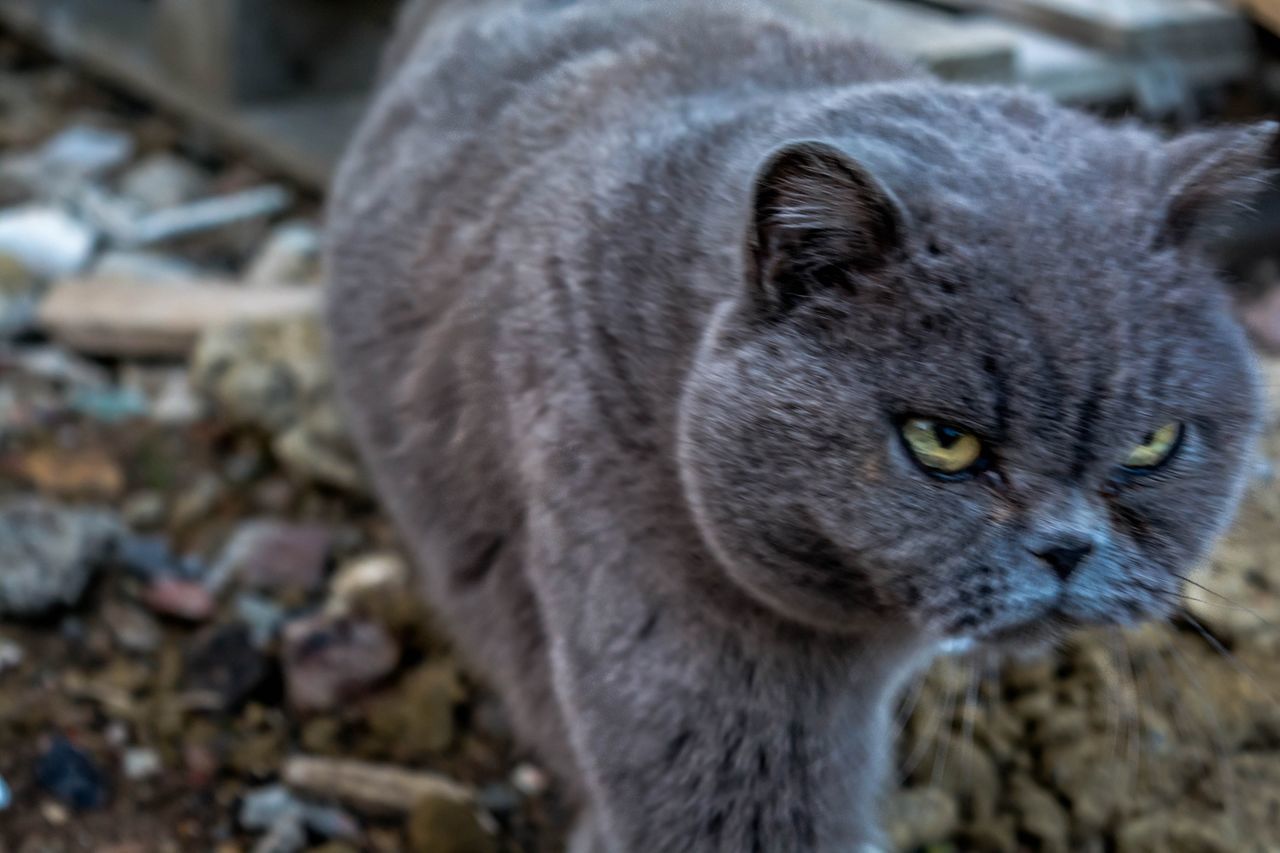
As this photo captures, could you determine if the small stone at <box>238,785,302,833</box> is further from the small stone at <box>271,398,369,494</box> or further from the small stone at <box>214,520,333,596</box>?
the small stone at <box>271,398,369,494</box>

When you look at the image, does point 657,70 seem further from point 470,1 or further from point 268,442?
point 268,442

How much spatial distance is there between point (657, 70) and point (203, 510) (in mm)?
1610

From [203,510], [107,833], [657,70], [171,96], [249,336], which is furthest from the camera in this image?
[171,96]

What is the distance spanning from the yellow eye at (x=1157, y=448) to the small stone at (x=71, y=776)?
1.77 m

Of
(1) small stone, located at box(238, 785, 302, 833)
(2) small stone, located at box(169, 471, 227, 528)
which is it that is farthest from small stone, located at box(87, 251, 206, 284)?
(1) small stone, located at box(238, 785, 302, 833)

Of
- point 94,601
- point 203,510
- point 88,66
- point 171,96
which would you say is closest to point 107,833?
point 94,601

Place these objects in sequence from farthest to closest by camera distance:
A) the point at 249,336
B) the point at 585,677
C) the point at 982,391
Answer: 1. the point at 249,336
2. the point at 585,677
3. the point at 982,391

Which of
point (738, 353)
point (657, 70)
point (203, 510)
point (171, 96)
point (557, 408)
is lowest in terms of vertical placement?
point (203, 510)

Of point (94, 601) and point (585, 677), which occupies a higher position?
point (585, 677)

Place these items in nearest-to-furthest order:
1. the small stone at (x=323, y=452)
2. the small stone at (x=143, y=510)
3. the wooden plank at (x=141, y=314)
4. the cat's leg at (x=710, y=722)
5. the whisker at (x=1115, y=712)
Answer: the cat's leg at (x=710, y=722) → the whisker at (x=1115, y=712) → the small stone at (x=143, y=510) → the small stone at (x=323, y=452) → the wooden plank at (x=141, y=314)

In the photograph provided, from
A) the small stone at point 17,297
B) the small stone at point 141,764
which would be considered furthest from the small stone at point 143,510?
the small stone at point 17,297

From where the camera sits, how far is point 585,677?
183 cm

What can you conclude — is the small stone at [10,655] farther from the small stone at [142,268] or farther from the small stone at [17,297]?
the small stone at [142,268]

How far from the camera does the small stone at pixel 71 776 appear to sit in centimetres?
231
